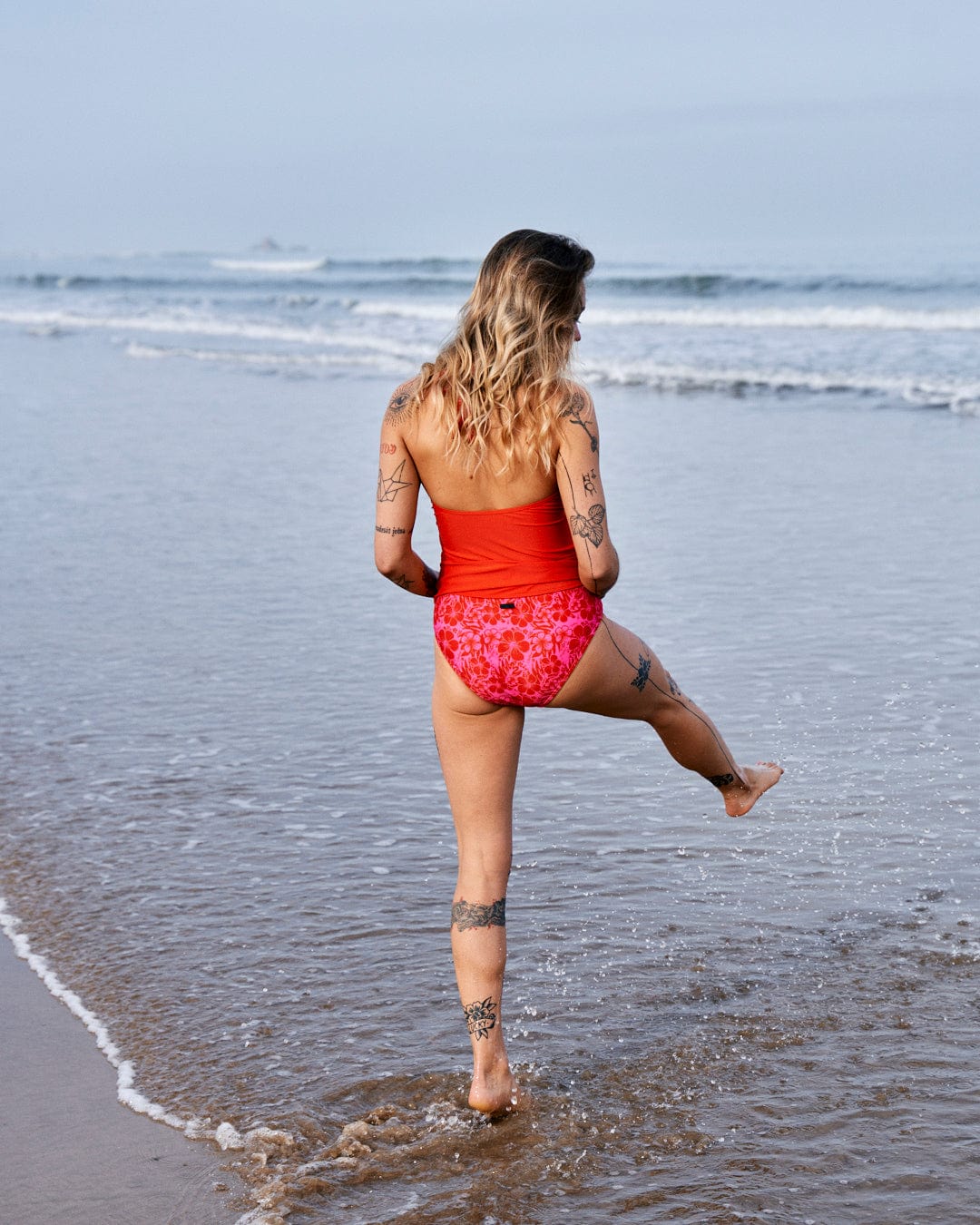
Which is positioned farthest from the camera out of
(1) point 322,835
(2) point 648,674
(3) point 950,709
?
(3) point 950,709

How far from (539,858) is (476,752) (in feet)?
4.80

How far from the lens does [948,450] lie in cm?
1256

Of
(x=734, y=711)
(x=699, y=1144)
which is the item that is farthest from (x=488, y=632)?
(x=734, y=711)

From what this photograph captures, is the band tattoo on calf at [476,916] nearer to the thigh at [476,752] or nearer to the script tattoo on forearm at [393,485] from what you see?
the thigh at [476,752]

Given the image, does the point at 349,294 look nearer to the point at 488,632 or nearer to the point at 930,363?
the point at 930,363

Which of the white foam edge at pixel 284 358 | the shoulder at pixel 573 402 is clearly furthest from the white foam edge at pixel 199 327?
the shoulder at pixel 573 402

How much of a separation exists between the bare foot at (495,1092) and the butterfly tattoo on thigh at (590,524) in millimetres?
1209

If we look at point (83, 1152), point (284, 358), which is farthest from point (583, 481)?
point (284, 358)

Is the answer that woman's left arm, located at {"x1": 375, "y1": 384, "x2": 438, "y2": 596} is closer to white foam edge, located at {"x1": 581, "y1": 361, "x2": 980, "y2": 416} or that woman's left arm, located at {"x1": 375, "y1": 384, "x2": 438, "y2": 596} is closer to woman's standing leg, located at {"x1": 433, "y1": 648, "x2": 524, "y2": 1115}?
woman's standing leg, located at {"x1": 433, "y1": 648, "x2": 524, "y2": 1115}

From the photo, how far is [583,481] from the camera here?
10.4 ft

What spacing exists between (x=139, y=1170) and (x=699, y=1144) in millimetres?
1211

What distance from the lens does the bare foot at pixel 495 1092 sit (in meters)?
3.32

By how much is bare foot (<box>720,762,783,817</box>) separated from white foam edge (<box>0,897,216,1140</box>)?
1.64 m

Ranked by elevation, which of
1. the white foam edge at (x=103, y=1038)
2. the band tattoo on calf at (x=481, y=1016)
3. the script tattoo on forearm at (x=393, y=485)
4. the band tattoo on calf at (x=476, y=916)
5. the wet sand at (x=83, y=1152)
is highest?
the script tattoo on forearm at (x=393, y=485)
